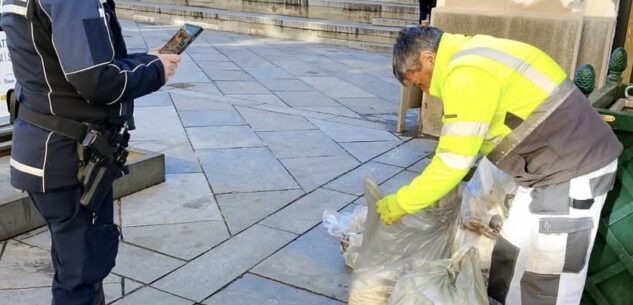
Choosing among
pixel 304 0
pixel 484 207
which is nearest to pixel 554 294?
pixel 484 207

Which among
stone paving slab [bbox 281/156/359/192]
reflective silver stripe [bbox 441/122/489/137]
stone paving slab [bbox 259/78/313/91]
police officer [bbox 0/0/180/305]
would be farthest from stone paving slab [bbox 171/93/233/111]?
reflective silver stripe [bbox 441/122/489/137]

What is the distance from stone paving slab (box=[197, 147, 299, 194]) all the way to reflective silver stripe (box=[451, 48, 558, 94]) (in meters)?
2.75

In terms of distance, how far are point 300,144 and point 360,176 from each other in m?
0.99

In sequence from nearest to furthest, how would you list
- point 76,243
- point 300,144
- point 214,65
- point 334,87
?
point 76,243
point 300,144
point 334,87
point 214,65

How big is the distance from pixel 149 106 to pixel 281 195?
3001 mm

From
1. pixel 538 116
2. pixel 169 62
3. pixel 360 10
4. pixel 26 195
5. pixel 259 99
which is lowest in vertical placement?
pixel 259 99

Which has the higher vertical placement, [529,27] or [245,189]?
[529,27]

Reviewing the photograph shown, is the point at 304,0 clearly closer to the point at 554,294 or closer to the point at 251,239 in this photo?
the point at 251,239

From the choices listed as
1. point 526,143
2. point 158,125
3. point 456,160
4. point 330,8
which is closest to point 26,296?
point 456,160

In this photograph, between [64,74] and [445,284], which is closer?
[64,74]

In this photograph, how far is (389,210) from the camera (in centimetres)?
242

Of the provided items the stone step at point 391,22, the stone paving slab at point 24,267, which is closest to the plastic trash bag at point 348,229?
the stone paving slab at point 24,267

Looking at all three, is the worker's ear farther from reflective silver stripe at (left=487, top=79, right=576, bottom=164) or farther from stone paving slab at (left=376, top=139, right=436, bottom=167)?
stone paving slab at (left=376, top=139, right=436, bottom=167)

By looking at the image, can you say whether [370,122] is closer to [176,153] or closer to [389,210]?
[176,153]
